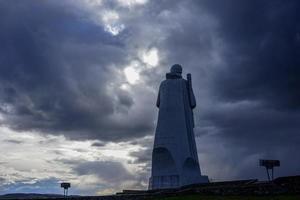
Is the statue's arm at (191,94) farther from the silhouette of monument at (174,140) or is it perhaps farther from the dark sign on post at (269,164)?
the dark sign on post at (269,164)

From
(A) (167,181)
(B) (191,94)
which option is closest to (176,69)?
(B) (191,94)

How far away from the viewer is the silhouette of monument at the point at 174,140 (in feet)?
130

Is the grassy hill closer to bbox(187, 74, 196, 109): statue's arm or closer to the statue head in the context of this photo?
bbox(187, 74, 196, 109): statue's arm

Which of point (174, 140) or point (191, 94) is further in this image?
point (191, 94)

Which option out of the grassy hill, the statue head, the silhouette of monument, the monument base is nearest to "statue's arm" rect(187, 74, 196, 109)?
the silhouette of monument

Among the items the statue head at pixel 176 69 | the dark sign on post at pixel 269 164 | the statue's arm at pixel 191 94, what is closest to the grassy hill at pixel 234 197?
the dark sign on post at pixel 269 164

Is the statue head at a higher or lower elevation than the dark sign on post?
higher

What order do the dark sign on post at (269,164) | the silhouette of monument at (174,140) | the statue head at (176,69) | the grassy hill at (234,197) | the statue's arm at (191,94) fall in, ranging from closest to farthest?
1. the grassy hill at (234,197)
2. the dark sign on post at (269,164)
3. the silhouette of monument at (174,140)
4. the statue's arm at (191,94)
5. the statue head at (176,69)

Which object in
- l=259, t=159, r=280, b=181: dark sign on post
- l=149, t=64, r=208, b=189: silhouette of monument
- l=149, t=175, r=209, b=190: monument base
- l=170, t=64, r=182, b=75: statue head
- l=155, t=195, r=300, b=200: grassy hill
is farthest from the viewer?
l=170, t=64, r=182, b=75: statue head

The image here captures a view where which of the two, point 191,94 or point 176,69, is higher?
point 176,69

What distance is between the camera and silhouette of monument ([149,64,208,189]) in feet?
130

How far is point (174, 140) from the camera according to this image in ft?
132

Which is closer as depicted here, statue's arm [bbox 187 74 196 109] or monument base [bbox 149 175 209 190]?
monument base [bbox 149 175 209 190]

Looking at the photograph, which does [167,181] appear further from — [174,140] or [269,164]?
[269,164]
